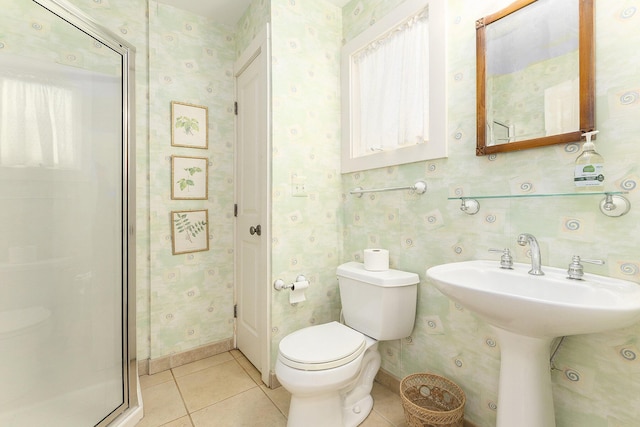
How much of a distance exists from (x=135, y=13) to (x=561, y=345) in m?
2.94

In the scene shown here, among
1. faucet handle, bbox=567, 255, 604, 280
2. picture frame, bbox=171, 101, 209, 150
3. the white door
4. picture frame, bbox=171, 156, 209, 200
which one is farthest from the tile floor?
picture frame, bbox=171, 101, 209, 150

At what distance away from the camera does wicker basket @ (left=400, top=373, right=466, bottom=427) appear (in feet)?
3.90

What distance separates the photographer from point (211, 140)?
2158 mm

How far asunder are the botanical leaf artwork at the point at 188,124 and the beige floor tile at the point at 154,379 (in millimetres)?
1698

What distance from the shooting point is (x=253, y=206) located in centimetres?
197

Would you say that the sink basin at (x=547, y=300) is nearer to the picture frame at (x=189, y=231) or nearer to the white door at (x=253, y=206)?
the white door at (x=253, y=206)

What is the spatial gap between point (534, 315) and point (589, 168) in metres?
0.56

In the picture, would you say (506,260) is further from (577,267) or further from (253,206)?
(253,206)

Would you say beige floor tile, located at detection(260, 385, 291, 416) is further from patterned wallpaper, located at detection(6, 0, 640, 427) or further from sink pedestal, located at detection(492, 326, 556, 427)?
sink pedestal, located at detection(492, 326, 556, 427)

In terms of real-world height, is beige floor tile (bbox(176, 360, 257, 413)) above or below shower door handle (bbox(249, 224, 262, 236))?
below

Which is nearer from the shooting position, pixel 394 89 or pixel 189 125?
pixel 394 89

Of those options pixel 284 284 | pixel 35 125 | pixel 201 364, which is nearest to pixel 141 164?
pixel 35 125

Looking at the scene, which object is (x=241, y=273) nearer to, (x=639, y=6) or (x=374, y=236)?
(x=374, y=236)

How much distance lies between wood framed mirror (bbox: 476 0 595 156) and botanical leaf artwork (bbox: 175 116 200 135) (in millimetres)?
1838
